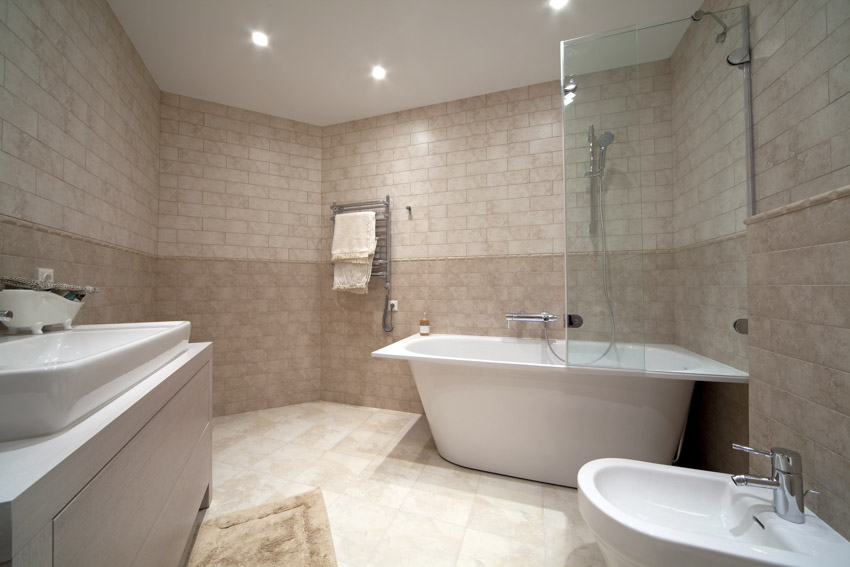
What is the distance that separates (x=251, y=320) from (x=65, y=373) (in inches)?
97.3

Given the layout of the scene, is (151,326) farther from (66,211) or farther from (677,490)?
(677,490)

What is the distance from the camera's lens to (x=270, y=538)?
4.56 feet

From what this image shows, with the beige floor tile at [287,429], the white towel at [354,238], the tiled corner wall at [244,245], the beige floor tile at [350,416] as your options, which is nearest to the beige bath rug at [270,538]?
the beige floor tile at [287,429]

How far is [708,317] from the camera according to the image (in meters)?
1.87

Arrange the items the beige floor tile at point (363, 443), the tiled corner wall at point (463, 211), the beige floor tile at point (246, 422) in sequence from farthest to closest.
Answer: the beige floor tile at point (246, 422) → the tiled corner wall at point (463, 211) → the beige floor tile at point (363, 443)

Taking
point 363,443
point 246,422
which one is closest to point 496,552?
point 363,443

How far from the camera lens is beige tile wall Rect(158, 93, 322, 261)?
265 centimetres

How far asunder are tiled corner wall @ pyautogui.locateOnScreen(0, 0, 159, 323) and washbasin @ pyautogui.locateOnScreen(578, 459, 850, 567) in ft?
7.44

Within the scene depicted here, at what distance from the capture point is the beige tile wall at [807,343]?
0.79 m

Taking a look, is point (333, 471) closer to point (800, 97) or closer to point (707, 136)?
point (800, 97)

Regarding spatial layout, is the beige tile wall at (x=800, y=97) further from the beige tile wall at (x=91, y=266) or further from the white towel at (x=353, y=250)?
the beige tile wall at (x=91, y=266)

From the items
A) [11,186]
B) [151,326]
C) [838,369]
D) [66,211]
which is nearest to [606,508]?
[838,369]

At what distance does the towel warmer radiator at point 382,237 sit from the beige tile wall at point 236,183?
43 cm

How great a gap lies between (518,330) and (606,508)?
1666 millimetres
